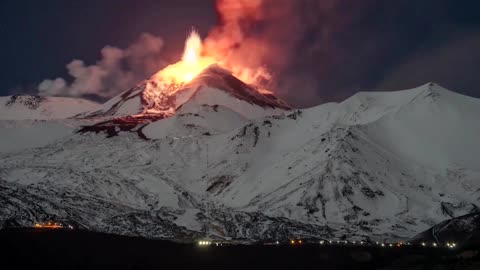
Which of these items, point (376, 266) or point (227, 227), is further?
point (227, 227)

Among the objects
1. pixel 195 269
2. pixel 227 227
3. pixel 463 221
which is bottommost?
pixel 195 269

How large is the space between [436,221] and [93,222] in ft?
326

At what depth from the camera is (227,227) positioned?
19638cm

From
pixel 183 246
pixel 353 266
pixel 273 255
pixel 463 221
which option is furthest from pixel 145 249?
pixel 463 221

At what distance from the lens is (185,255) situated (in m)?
77.2

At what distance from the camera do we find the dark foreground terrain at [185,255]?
70938 millimetres

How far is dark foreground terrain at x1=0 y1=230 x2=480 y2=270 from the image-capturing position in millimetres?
70938

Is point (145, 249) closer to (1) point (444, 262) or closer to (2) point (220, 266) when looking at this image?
(2) point (220, 266)

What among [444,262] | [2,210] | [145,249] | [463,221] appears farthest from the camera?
[2,210]

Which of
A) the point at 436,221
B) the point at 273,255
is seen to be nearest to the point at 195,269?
the point at 273,255

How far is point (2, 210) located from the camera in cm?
19250

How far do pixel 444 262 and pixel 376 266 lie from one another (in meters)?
7.95

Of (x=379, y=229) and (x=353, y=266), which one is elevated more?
(x=379, y=229)

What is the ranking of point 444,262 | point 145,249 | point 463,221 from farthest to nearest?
point 463,221 < point 444,262 < point 145,249
